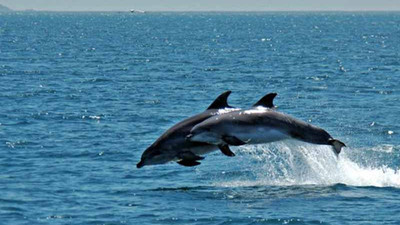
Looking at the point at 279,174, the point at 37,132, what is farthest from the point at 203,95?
the point at 279,174

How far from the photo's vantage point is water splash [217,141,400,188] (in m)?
29.9

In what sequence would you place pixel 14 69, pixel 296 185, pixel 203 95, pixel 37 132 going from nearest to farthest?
pixel 296 185
pixel 37 132
pixel 203 95
pixel 14 69

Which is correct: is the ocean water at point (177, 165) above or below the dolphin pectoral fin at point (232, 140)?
below

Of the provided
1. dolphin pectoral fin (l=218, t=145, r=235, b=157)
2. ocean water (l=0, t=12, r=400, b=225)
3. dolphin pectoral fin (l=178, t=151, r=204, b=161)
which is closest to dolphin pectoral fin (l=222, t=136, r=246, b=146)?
dolphin pectoral fin (l=218, t=145, r=235, b=157)

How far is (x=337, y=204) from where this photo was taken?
26.2 metres

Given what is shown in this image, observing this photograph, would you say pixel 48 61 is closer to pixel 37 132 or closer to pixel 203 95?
pixel 203 95

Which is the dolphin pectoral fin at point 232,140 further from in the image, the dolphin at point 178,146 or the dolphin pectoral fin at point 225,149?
the dolphin at point 178,146

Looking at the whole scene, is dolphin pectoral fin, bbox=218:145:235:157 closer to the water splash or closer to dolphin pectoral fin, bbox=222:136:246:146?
dolphin pectoral fin, bbox=222:136:246:146

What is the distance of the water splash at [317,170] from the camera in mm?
29922

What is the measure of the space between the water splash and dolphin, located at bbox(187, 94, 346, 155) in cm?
734

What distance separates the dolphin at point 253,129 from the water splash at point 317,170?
24.1 ft

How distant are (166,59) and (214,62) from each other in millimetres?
7137

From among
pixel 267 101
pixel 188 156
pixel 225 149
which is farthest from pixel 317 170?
pixel 225 149

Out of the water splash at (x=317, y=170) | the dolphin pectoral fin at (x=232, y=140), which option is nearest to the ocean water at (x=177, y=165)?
the water splash at (x=317, y=170)
